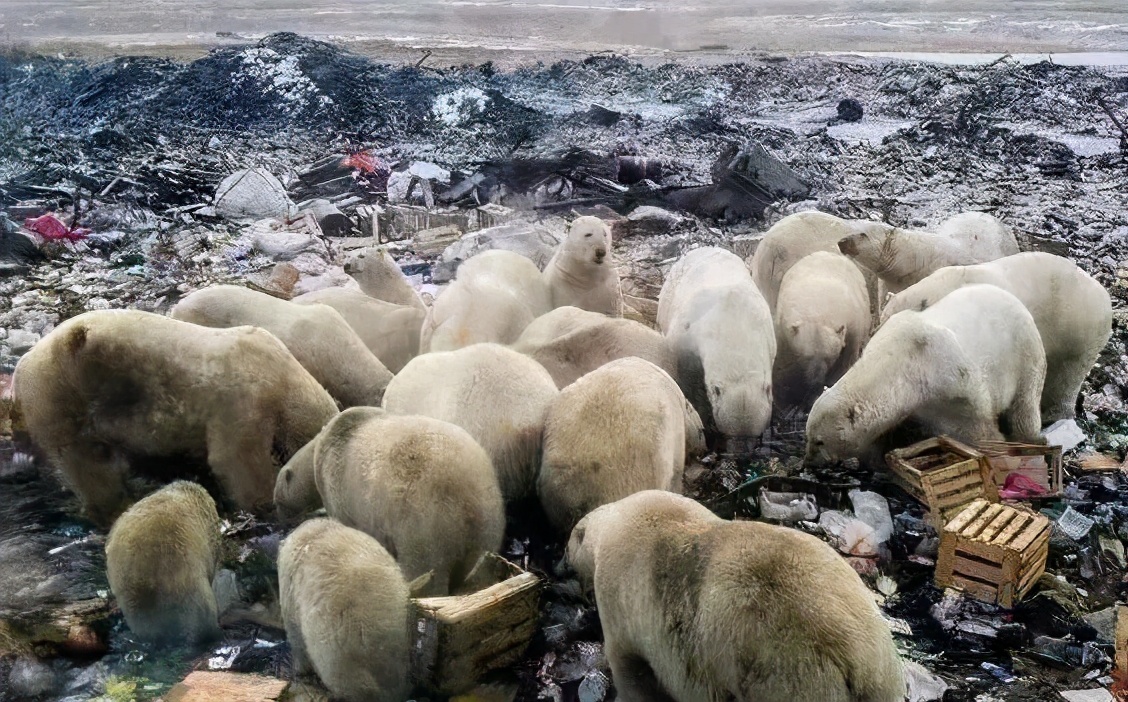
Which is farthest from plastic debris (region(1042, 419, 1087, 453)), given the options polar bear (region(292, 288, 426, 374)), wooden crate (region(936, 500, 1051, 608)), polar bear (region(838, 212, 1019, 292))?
polar bear (region(292, 288, 426, 374))

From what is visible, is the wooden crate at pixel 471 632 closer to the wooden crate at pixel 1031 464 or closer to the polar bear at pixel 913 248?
the wooden crate at pixel 1031 464

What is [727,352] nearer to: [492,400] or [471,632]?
[492,400]

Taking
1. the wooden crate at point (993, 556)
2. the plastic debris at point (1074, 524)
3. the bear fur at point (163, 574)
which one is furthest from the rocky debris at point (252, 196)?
the plastic debris at point (1074, 524)

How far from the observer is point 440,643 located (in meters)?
3.00

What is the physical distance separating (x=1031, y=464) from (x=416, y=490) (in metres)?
3.11

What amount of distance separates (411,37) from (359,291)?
5.73 ft

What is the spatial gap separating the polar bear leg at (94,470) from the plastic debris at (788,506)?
9.36ft

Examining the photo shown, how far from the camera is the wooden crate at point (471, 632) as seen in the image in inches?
118

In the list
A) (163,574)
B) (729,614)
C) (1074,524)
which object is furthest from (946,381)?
(163,574)

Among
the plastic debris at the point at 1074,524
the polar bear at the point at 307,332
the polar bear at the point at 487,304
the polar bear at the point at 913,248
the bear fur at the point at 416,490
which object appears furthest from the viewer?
the polar bear at the point at 913,248

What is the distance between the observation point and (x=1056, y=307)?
5363 millimetres

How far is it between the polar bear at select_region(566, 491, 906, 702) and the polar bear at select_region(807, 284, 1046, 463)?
1.74 m

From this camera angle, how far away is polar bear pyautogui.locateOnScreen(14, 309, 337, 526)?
4.02m

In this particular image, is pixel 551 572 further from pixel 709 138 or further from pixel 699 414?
pixel 709 138
